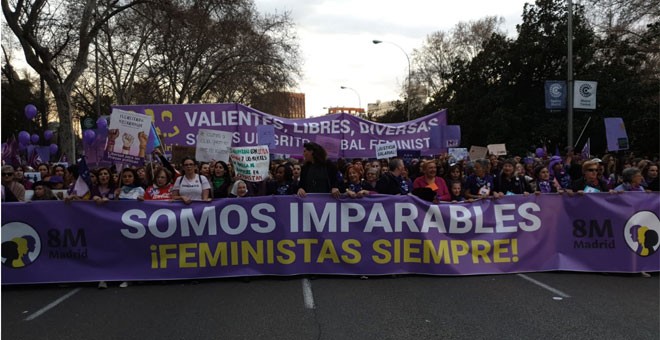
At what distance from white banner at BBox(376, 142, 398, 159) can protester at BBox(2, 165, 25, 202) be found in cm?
721

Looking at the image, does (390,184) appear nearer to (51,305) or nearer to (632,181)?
(632,181)

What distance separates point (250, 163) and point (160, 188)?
1.31 meters

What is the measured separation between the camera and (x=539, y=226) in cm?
657

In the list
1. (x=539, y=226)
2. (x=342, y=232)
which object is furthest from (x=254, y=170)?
(x=539, y=226)

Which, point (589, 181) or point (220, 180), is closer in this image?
point (589, 181)

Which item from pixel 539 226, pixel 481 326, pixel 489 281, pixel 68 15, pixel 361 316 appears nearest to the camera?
pixel 481 326

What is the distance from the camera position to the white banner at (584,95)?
1841 centimetres

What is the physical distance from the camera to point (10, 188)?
22.5ft

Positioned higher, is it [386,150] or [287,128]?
[287,128]

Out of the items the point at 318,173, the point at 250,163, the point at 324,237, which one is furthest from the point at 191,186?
the point at 324,237

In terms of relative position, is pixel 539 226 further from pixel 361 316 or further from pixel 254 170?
pixel 254 170

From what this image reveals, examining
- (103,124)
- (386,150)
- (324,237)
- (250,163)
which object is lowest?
(324,237)

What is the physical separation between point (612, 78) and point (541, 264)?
25947mm

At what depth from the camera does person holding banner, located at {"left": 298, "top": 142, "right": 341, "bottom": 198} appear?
22.1ft
